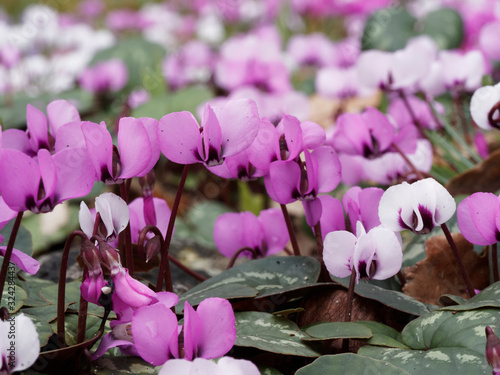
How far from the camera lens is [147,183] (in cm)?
113

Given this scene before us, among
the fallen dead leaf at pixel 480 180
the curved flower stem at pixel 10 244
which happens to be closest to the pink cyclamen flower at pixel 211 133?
the curved flower stem at pixel 10 244

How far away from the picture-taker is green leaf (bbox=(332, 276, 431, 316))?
1.01 metres

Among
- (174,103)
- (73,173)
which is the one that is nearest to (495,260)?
(73,173)

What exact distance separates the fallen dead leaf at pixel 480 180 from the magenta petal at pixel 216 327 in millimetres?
1011

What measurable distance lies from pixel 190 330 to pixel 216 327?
0.04 m

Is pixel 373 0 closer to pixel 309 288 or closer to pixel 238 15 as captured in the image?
pixel 238 15

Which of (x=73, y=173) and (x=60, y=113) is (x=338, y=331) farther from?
(x=60, y=113)

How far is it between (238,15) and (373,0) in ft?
3.56

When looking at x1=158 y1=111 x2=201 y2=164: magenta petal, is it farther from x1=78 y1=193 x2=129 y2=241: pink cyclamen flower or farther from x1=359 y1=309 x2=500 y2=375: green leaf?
x1=359 y1=309 x2=500 y2=375: green leaf

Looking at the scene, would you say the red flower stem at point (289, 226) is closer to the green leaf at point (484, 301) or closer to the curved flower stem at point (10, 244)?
the green leaf at point (484, 301)

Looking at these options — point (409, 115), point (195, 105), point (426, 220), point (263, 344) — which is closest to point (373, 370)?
point (263, 344)

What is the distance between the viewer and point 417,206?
981 millimetres

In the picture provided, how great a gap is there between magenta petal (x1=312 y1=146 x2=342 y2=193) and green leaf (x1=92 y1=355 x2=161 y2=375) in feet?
1.28

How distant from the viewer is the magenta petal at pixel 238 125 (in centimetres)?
97
